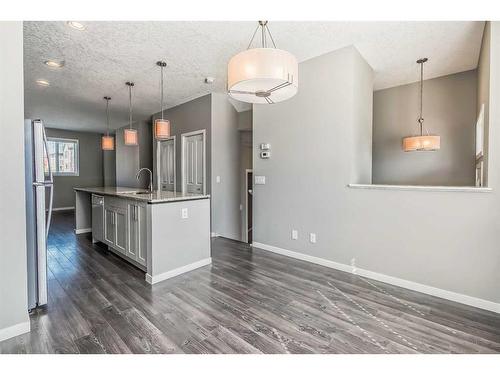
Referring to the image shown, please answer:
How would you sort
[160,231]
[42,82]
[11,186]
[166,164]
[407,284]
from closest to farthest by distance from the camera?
[11,186] < [407,284] < [160,231] < [42,82] < [166,164]

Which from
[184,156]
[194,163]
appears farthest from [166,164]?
[194,163]

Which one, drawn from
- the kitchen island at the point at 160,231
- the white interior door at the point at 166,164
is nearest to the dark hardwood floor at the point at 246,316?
the kitchen island at the point at 160,231

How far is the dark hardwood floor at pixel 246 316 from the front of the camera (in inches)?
68.9

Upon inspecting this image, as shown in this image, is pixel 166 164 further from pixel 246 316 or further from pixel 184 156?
pixel 246 316

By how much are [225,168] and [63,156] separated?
22.4 feet

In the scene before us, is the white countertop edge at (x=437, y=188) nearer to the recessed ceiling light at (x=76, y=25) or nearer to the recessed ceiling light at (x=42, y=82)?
the recessed ceiling light at (x=76, y=25)

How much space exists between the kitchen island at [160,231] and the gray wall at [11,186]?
107 cm

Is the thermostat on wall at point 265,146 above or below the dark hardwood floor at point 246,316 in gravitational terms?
above

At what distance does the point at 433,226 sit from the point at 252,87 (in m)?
2.21

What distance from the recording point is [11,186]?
1778mm

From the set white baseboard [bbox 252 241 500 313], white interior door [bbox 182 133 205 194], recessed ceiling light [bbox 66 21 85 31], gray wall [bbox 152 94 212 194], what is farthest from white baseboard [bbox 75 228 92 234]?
white baseboard [bbox 252 241 500 313]

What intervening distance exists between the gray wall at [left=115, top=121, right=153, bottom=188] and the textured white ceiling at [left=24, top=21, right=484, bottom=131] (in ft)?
9.00
